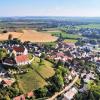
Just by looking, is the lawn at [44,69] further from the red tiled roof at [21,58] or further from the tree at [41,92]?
the tree at [41,92]

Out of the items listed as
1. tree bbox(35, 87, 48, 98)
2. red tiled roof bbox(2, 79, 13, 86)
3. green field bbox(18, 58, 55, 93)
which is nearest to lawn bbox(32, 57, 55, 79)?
green field bbox(18, 58, 55, 93)

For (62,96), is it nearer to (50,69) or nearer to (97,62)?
(50,69)

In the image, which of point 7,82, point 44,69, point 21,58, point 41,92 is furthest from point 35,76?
point 7,82

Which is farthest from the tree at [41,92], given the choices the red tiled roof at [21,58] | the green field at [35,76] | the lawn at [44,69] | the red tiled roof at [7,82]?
the red tiled roof at [21,58]

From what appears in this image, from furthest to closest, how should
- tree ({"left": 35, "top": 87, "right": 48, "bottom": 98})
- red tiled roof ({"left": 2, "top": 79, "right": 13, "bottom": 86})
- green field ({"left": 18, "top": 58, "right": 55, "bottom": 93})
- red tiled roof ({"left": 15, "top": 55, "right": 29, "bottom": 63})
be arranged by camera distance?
1. red tiled roof ({"left": 15, "top": 55, "right": 29, "bottom": 63})
2. green field ({"left": 18, "top": 58, "right": 55, "bottom": 93})
3. red tiled roof ({"left": 2, "top": 79, "right": 13, "bottom": 86})
4. tree ({"left": 35, "top": 87, "right": 48, "bottom": 98})

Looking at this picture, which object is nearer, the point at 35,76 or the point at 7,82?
the point at 7,82

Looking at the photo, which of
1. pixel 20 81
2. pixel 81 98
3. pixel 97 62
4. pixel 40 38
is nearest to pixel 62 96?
pixel 81 98

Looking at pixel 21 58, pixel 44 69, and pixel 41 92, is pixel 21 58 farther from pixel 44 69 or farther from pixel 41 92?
pixel 41 92

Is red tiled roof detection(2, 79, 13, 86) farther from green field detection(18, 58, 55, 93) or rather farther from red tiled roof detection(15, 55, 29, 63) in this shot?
red tiled roof detection(15, 55, 29, 63)

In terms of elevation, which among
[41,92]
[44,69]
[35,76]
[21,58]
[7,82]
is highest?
[21,58]

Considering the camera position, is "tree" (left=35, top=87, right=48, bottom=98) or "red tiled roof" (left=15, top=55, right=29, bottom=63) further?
"red tiled roof" (left=15, top=55, right=29, bottom=63)
